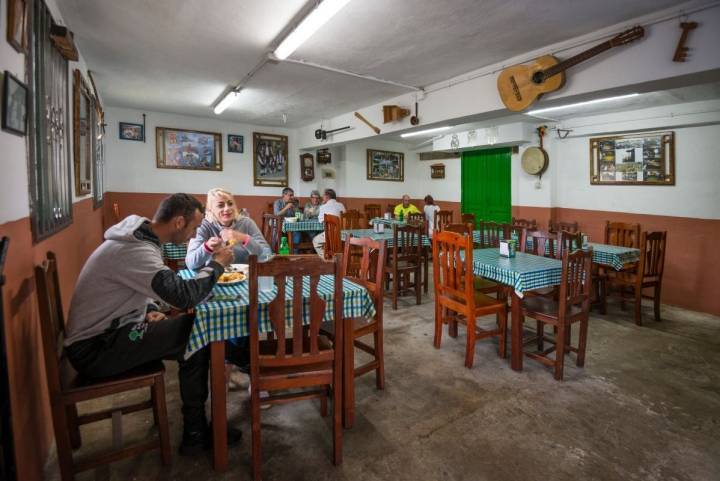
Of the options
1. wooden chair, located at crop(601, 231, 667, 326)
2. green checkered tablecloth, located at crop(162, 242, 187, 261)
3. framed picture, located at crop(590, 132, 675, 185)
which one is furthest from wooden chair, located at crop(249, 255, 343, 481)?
framed picture, located at crop(590, 132, 675, 185)

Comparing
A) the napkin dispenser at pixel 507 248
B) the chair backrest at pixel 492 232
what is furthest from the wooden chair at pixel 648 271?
the napkin dispenser at pixel 507 248

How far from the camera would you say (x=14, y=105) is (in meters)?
1.68

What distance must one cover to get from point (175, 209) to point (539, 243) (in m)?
→ 3.43

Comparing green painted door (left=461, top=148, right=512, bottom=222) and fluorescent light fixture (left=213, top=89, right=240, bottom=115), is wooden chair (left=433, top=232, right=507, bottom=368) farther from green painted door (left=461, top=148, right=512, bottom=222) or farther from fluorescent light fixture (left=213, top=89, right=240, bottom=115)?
green painted door (left=461, top=148, right=512, bottom=222)

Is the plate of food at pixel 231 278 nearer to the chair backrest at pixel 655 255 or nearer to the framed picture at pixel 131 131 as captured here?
the chair backrest at pixel 655 255

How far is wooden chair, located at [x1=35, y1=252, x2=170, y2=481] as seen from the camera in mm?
1638

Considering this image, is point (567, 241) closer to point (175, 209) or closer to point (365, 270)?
point (365, 270)

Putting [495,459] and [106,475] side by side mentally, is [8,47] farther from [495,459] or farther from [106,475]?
[495,459]

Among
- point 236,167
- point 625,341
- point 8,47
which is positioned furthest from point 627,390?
point 236,167

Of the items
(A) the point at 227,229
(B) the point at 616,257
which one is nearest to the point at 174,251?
(A) the point at 227,229

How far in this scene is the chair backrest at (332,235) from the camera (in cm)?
464

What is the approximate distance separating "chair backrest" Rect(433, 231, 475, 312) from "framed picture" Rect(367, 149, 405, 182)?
6.63 meters

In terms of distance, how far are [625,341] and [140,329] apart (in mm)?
4148

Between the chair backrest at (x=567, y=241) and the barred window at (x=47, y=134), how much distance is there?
13.2 feet
